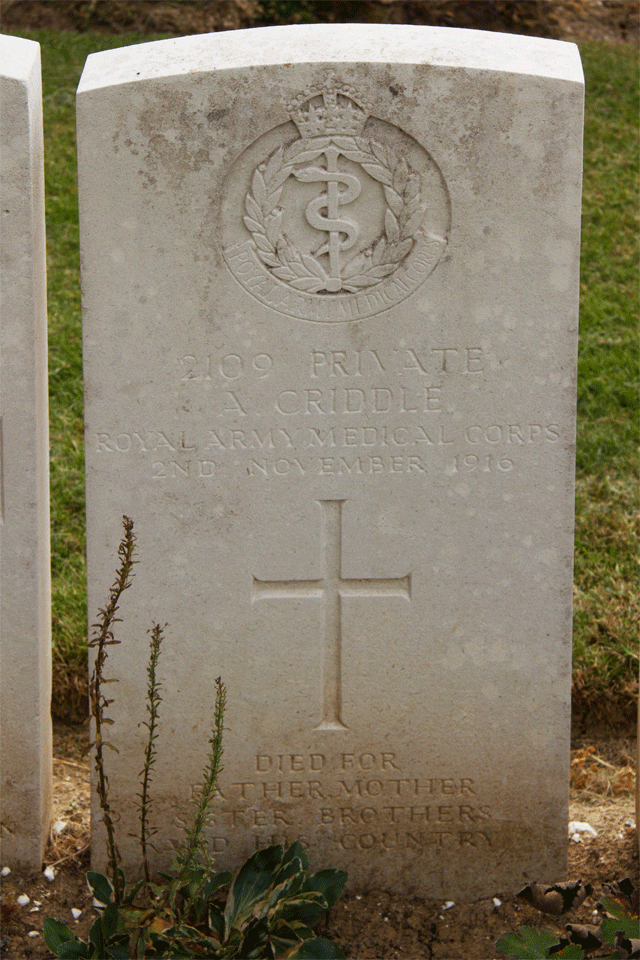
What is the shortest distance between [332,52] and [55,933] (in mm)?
2272

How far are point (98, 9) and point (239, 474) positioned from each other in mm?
7763

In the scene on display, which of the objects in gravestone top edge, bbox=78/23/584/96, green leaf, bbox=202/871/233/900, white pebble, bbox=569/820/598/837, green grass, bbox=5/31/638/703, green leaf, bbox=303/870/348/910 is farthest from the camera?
green grass, bbox=5/31/638/703

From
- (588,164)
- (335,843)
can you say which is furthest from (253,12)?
(335,843)

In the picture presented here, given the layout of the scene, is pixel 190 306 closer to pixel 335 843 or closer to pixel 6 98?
pixel 6 98

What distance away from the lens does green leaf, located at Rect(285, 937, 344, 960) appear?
2508 mm

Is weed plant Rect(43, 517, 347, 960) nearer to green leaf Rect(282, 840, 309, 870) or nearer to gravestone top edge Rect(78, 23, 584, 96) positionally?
green leaf Rect(282, 840, 309, 870)

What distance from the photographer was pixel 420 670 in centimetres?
286

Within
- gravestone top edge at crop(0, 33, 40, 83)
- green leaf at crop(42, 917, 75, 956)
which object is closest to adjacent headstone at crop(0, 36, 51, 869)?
gravestone top edge at crop(0, 33, 40, 83)

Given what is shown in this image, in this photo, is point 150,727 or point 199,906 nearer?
point 150,727

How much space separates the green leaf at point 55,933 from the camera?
8.18 ft

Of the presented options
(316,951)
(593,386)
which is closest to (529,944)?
(316,951)

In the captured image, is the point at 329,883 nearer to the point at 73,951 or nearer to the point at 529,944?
the point at 529,944

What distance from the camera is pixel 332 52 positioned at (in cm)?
252

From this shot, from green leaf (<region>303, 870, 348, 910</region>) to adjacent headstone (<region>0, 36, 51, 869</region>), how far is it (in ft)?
2.61
